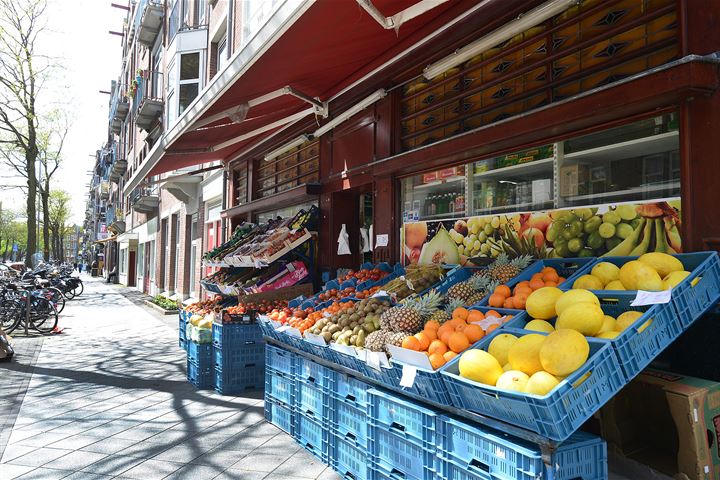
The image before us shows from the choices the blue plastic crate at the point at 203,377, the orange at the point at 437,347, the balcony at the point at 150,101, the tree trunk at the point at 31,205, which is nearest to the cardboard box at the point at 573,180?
the orange at the point at 437,347

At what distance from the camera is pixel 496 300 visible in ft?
11.5

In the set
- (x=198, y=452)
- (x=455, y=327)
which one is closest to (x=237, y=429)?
(x=198, y=452)

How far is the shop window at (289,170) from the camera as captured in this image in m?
8.47

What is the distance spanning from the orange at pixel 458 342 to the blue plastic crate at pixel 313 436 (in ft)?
5.70

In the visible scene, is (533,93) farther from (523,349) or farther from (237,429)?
(237,429)

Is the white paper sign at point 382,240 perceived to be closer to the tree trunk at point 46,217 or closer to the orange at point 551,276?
the orange at point 551,276

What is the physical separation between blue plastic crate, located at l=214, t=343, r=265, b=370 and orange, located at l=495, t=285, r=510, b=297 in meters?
3.94

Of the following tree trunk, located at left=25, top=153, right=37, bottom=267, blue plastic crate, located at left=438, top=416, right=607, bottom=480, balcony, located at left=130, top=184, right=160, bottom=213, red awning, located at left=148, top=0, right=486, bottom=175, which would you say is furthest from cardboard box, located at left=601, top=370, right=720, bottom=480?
balcony, located at left=130, top=184, right=160, bottom=213

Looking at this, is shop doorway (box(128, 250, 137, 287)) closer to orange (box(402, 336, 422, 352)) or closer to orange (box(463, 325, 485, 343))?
orange (box(402, 336, 422, 352))

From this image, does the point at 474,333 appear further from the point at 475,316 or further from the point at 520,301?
the point at 520,301

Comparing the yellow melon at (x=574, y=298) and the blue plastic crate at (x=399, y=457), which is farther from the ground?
the yellow melon at (x=574, y=298)

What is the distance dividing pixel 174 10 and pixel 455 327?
2170cm

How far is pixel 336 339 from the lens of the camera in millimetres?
4102

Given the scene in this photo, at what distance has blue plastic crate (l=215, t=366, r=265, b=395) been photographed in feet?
21.0
